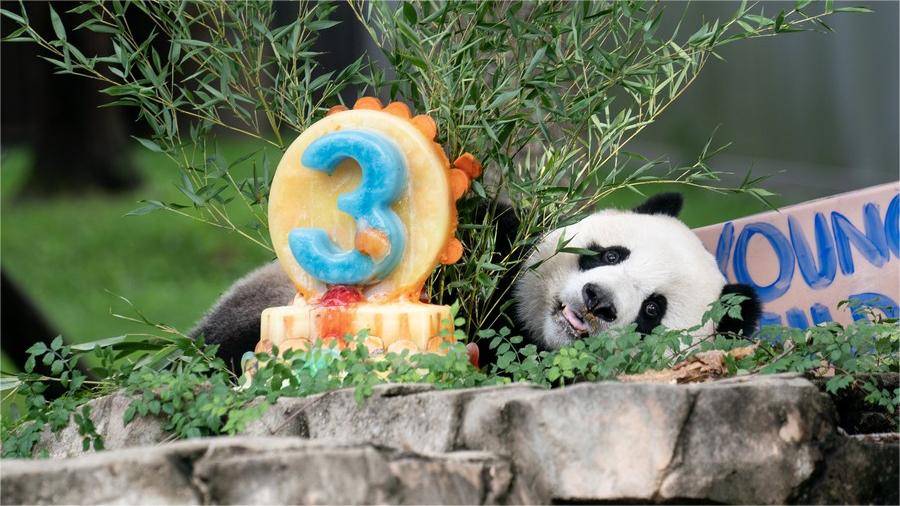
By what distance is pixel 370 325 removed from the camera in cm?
275

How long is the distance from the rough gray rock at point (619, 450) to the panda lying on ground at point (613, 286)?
115 cm

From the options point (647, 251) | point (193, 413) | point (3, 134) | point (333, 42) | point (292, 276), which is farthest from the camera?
point (3, 134)

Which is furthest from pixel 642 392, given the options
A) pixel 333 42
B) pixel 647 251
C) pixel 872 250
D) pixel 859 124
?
pixel 333 42

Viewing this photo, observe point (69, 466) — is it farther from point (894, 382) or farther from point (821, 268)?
→ point (821, 268)

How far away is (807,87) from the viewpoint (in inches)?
289

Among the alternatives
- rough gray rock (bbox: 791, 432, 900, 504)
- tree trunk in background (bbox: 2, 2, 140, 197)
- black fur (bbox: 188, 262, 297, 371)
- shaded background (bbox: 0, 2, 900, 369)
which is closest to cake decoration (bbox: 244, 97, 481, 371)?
black fur (bbox: 188, 262, 297, 371)

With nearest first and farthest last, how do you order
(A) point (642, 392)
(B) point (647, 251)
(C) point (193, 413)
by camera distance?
1. (A) point (642, 392)
2. (C) point (193, 413)
3. (B) point (647, 251)

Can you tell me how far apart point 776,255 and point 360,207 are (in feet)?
6.13

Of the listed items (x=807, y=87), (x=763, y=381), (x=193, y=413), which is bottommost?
(x=193, y=413)

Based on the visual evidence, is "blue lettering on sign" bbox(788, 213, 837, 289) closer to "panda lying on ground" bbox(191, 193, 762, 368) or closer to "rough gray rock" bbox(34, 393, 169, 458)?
"panda lying on ground" bbox(191, 193, 762, 368)

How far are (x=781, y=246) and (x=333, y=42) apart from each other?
5470 millimetres

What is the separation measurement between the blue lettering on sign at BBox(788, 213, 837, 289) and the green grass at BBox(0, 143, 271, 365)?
16.2 feet

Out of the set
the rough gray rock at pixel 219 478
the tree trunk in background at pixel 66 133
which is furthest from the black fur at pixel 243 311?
the tree trunk in background at pixel 66 133

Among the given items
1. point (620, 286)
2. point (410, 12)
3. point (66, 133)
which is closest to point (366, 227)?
point (410, 12)
